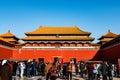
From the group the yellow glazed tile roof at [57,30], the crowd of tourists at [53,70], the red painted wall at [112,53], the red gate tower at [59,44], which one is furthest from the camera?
the yellow glazed tile roof at [57,30]

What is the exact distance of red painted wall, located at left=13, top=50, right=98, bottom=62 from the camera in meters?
33.7

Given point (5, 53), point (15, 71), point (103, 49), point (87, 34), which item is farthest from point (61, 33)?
point (15, 71)

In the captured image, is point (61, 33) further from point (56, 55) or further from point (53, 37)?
point (56, 55)

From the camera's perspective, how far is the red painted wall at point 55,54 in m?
33.7

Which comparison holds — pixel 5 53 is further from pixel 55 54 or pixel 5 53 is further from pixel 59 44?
pixel 59 44

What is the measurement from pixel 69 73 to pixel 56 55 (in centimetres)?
1892

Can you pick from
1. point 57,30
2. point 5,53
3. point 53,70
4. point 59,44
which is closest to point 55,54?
point 59,44

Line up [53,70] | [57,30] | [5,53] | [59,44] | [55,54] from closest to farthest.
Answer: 1. [53,70]
2. [5,53]
3. [55,54]
4. [59,44]
5. [57,30]

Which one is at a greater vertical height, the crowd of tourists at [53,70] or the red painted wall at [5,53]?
the red painted wall at [5,53]

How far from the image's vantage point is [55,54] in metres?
34.0

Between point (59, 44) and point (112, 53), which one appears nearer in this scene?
point (112, 53)

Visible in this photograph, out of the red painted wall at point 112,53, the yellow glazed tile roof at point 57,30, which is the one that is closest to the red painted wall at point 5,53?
the yellow glazed tile roof at point 57,30

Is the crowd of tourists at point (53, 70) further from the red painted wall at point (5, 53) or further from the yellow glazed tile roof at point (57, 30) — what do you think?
the yellow glazed tile roof at point (57, 30)

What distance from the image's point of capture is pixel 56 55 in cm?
3403
